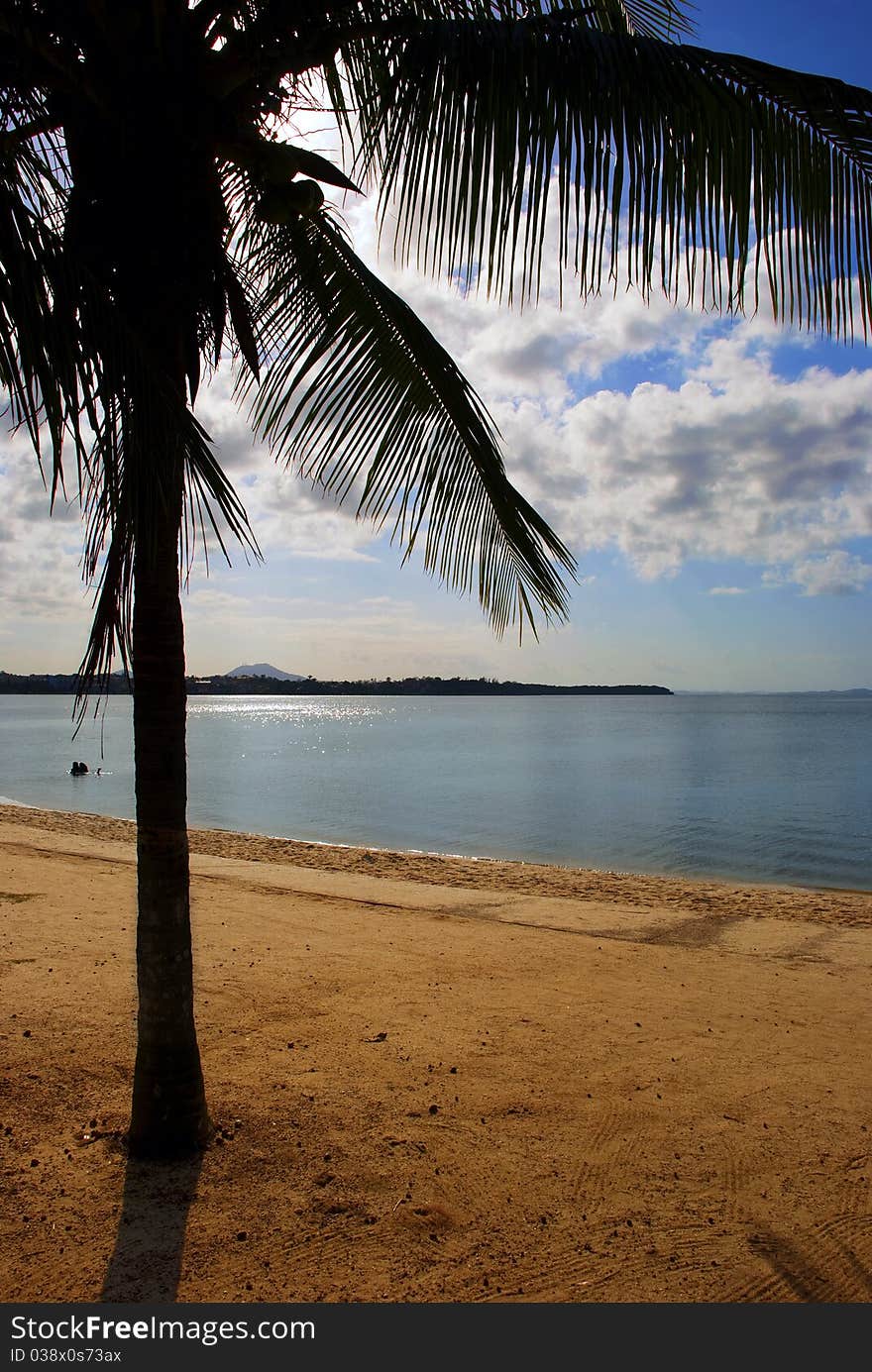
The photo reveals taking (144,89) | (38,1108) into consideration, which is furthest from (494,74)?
(38,1108)

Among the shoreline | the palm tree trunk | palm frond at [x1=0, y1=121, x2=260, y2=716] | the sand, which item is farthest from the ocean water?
palm frond at [x1=0, y1=121, x2=260, y2=716]

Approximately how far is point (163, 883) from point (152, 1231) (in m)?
1.31

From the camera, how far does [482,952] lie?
7.89 m

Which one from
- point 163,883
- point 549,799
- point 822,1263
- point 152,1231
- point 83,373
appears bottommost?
point 549,799

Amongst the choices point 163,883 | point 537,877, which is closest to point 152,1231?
point 163,883

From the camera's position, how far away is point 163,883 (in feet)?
12.0

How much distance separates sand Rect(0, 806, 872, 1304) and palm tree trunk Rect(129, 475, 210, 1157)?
200 mm

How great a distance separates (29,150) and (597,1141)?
14.8 feet

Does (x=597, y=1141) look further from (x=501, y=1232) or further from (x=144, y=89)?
(x=144, y=89)

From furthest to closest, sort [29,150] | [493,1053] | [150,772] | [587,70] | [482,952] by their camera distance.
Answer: [482,952] < [493,1053] < [150,772] < [587,70] < [29,150]

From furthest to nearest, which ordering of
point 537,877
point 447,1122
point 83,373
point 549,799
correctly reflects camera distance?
1. point 549,799
2. point 537,877
3. point 447,1122
4. point 83,373

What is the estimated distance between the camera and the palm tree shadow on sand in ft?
9.74

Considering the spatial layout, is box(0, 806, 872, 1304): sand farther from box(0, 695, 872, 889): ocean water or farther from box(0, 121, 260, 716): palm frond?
box(0, 695, 872, 889): ocean water

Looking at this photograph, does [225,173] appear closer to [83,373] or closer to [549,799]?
[83,373]
